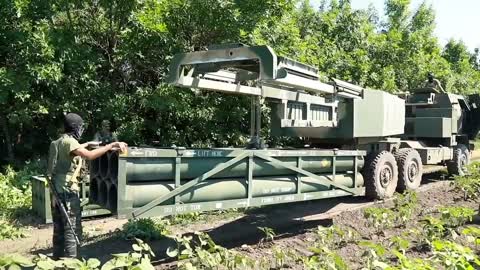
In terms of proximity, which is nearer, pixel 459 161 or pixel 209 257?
pixel 209 257

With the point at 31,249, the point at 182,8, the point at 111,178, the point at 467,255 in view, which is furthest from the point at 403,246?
the point at 182,8

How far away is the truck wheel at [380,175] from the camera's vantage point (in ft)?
26.9

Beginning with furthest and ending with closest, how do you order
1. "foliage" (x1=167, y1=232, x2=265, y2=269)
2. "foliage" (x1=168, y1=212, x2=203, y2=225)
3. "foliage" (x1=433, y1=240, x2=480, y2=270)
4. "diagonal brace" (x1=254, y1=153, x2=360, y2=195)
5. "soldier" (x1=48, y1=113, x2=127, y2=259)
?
"foliage" (x1=168, y1=212, x2=203, y2=225) < "diagonal brace" (x1=254, y1=153, x2=360, y2=195) < "soldier" (x1=48, y1=113, x2=127, y2=259) < "foliage" (x1=167, y1=232, x2=265, y2=269) < "foliage" (x1=433, y1=240, x2=480, y2=270)

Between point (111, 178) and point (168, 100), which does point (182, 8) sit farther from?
point (111, 178)

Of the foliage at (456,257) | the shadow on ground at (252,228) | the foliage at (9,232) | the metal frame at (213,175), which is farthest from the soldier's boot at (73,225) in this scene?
the foliage at (456,257)

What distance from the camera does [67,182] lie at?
5.07 metres

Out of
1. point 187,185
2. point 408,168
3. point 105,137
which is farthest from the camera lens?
point 408,168

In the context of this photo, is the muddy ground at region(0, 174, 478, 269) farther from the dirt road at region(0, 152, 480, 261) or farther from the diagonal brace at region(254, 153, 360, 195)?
the diagonal brace at region(254, 153, 360, 195)

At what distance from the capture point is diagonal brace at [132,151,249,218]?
5.06 meters

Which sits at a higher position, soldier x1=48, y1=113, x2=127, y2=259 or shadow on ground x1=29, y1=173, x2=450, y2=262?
soldier x1=48, y1=113, x2=127, y2=259

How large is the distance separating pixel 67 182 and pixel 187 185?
118 cm

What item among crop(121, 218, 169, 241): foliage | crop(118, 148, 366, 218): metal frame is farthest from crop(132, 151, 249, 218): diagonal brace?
crop(121, 218, 169, 241): foliage

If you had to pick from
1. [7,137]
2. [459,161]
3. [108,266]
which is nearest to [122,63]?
[7,137]

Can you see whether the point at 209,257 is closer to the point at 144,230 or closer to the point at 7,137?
the point at 144,230
